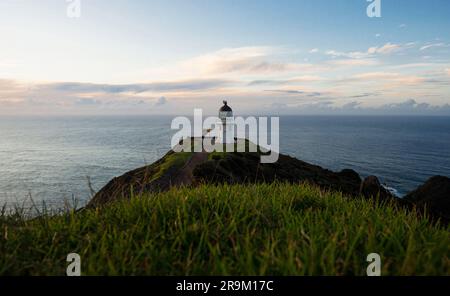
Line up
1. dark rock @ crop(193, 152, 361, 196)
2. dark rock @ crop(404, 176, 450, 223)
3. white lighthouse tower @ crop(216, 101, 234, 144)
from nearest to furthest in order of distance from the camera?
1. dark rock @ crop(193, 152, 361, 196)
2. dark rock @ crop(404, 176, 450, 223)
3. white lighthouse tower @ crop(216, 101, 234, 144)

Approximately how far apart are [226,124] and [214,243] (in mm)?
44949

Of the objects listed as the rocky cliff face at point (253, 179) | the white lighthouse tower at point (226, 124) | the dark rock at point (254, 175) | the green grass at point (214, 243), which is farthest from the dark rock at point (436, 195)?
the green grass at point (214, 243)

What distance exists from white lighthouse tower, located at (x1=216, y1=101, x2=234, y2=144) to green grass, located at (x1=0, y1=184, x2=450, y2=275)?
1705 inches

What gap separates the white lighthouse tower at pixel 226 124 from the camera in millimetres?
48625

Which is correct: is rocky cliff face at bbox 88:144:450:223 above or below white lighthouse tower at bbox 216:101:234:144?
below

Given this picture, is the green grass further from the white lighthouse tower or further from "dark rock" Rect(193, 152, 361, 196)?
the white lighthouse tower

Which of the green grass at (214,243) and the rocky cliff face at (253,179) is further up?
the green grass at (214,243)

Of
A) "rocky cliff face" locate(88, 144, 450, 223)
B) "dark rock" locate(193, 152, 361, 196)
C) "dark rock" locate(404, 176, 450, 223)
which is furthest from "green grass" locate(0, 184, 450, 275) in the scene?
"dark rock" locate(404, 176, 450, 223)

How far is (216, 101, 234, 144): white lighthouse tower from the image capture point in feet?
160

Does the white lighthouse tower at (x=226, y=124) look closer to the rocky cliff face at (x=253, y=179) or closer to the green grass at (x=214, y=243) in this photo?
the rocky cliff face at (x=253, y=179)

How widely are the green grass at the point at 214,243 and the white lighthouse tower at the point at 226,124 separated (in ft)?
142

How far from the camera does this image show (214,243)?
13.4 feet

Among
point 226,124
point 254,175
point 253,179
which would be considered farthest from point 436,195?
point 226,124
